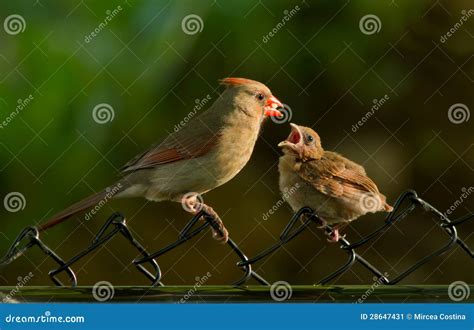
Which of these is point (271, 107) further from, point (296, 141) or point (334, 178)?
point (334, 178)

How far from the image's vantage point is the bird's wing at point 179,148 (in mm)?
4961

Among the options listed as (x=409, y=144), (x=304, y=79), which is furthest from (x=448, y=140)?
(x=304, y=79)

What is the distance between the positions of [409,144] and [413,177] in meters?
0.28

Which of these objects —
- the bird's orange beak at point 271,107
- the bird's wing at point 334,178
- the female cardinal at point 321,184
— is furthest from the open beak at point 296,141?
the bird's orange beak at point 271,107

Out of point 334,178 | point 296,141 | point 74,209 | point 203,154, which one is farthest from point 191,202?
point 74,209

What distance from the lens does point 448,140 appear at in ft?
22.4

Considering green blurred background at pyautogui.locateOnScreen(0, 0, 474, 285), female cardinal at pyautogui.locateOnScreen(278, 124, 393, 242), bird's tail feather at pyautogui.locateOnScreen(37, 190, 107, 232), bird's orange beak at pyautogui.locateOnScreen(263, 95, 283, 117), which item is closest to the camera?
bird's tail feather at pyautogui.locateOnScreen(37, 190, 107, 232)

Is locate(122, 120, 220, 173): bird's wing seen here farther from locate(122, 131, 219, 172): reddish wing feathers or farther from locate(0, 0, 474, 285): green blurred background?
locate(0, 0, 474, 285): green blurred background

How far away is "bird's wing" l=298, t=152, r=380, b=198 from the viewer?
16.0 ft

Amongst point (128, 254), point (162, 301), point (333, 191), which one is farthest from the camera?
point (128, 254)

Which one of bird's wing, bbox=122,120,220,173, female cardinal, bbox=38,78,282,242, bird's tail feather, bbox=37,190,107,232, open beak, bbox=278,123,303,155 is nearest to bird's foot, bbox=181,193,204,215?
female cardinal, bbox=38,78,282,242

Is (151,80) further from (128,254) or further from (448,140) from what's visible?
(448,140)

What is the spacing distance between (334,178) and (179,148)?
0.90m

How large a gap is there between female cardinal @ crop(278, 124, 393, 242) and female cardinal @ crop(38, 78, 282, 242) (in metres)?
0.29
